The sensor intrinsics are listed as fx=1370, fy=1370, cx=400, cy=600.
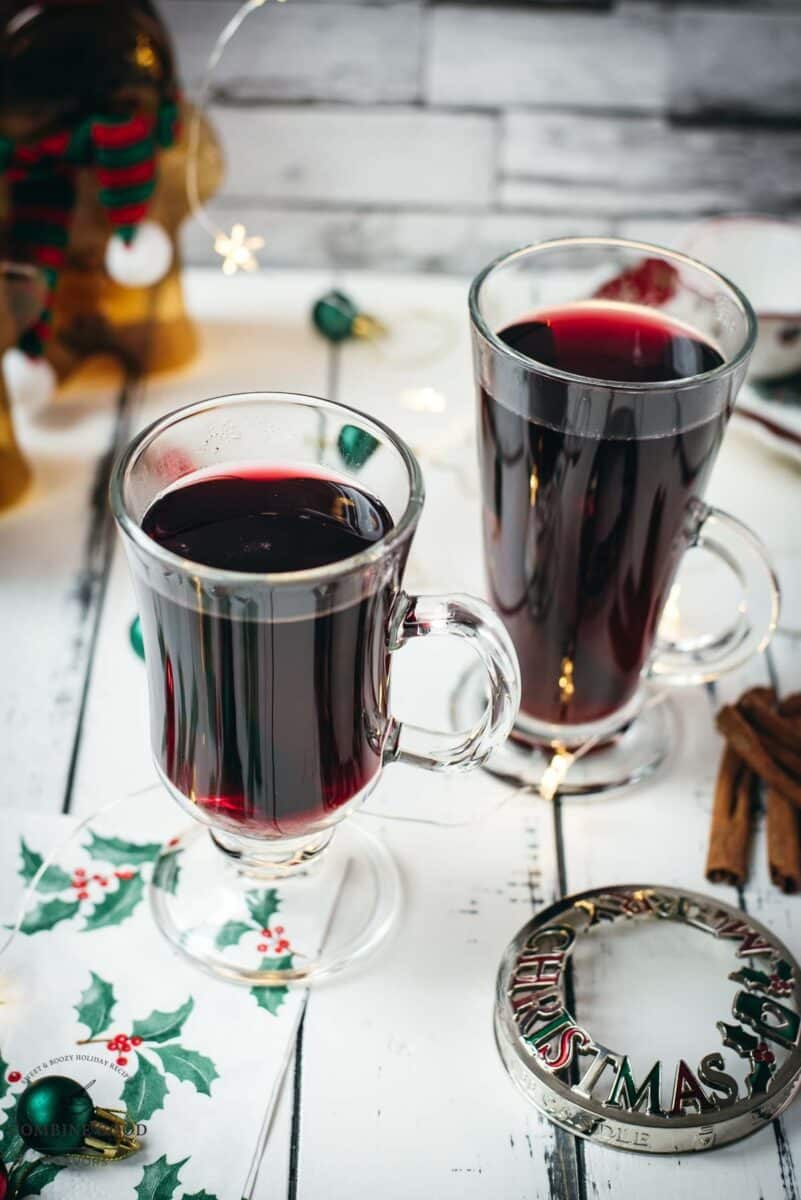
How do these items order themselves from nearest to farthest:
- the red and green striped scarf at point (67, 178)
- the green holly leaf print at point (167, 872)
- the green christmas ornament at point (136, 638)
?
1. the green holly leaf print at point (167, 872)
2. the green christmas ornament at point (136, 638)
3. the red and green striped scarf at point (67, 178)

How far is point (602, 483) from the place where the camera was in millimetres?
952

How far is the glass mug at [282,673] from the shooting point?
80cm

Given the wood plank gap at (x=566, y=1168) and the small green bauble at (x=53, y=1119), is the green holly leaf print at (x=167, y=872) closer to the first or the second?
the small green bauble at (x=53, y=1119)

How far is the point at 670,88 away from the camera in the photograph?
1.91 meters

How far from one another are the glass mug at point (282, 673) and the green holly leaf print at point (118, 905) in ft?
0.05

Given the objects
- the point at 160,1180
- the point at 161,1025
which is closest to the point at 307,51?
the point at 161,1025

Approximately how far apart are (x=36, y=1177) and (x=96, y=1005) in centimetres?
A: 12

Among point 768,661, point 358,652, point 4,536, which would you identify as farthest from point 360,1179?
point 4,536

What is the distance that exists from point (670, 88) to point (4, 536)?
1.17m

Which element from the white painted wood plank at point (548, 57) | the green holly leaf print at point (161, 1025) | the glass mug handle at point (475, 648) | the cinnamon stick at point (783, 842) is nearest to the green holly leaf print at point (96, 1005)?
the green holly leaf print at point (161, 1025)

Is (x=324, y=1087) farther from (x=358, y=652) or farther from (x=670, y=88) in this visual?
(x=670, y=88)

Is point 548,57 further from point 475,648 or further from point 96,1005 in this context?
point 96,1005

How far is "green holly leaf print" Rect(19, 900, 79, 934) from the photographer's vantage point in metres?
0.96

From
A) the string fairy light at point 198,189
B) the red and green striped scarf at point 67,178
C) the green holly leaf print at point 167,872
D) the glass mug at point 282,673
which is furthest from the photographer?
the string fairy light at point 198,189
